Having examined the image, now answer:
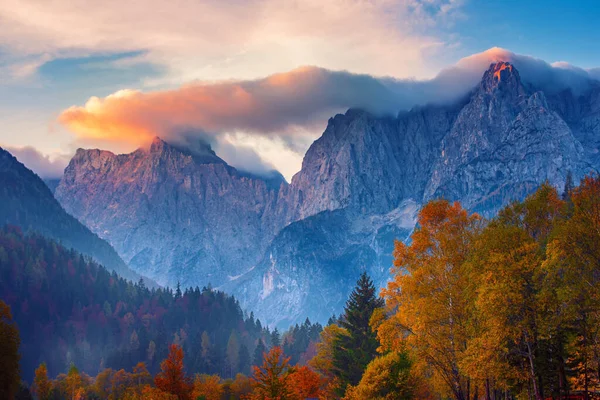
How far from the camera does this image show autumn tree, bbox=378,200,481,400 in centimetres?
4953

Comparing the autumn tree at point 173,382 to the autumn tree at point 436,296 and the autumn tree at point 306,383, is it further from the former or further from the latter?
the autumn tree at point 436,296

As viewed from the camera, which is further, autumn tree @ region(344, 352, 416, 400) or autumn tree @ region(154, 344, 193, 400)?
autumn tree @ region(154, 344, 193, 400)

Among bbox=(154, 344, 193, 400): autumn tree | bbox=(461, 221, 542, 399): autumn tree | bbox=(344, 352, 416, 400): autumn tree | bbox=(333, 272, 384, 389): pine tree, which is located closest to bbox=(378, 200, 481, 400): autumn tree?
bbox=(461, 221, 542, 399): autumn tree

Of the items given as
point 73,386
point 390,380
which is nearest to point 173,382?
point 390,380

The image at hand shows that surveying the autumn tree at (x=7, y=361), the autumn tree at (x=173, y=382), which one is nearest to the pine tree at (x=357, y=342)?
the autumn tree at (x=173, y=382)

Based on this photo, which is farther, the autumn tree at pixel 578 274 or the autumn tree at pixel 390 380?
the autumn tree at pixel 390 380

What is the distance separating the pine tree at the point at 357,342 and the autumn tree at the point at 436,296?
87.4ft

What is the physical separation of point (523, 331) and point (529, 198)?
1365cm

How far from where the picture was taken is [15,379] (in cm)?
8450

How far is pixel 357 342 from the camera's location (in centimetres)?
8588

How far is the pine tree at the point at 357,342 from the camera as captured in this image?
81562 millimetres

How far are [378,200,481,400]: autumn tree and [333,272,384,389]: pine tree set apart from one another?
26.6 meters

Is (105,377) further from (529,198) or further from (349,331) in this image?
(529,198)

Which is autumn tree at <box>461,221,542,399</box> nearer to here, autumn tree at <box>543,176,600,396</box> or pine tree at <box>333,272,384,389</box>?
autumn tree at <box>543,176,600,396</box>
